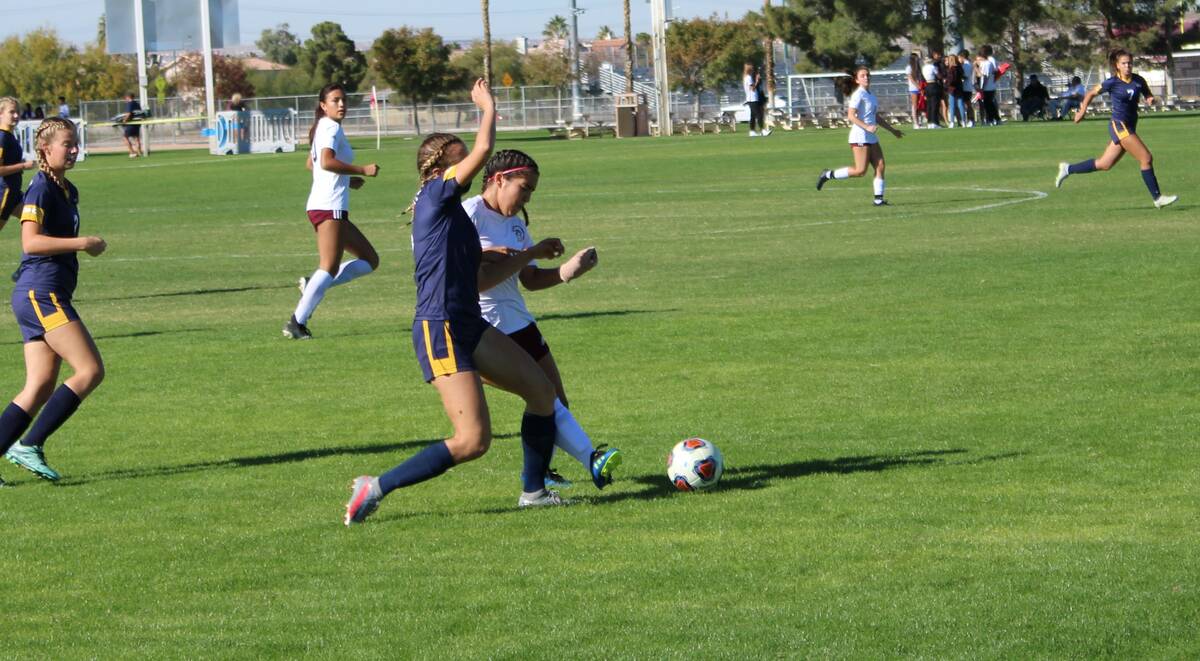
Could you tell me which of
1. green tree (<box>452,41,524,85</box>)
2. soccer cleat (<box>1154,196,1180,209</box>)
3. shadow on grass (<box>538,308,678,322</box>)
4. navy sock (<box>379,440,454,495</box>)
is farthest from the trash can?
navy sock (<box>379,440,454,495</box>)

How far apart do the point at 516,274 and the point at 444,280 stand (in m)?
0.62

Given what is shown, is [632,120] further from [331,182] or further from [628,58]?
[331,182]

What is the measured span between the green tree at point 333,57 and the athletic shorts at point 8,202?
97.6m

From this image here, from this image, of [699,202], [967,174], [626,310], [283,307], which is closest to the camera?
[626,310]

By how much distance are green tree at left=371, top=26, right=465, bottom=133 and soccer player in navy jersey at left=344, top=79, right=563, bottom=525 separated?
74.5m

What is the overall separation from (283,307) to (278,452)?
7331 mm

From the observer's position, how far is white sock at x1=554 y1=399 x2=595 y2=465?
8.38m

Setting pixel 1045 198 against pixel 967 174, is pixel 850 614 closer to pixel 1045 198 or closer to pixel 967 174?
pixel 1045 198

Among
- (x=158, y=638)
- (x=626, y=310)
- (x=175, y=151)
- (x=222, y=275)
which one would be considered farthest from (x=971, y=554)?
(x=175, y=151)

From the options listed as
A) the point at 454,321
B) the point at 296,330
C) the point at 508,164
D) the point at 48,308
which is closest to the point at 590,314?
the point at 296,330

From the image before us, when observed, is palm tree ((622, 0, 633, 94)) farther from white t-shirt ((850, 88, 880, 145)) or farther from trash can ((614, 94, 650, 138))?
white t-shirt ((850, 88, 880, 145))

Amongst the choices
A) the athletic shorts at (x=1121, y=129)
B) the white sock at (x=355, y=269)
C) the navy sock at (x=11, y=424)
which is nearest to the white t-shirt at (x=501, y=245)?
the navy sock at (x=11, y=424)

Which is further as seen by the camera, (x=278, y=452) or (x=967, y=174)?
(x=967, y=174)

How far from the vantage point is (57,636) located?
638cm
